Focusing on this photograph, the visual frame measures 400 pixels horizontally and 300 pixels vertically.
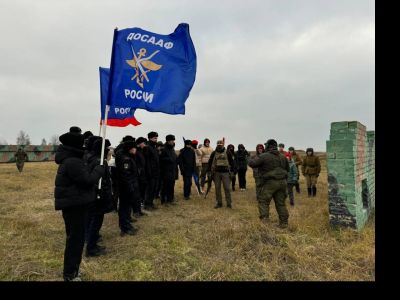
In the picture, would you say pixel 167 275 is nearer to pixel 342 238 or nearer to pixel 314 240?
pixel 314 240

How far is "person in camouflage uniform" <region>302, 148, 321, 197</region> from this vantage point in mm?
10664

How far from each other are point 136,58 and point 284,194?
14.2 ft

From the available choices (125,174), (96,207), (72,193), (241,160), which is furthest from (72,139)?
(241,160)

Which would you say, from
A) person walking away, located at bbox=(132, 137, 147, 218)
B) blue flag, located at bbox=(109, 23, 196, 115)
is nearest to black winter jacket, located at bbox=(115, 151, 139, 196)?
blue flag, located at bbox=(109, 23, 196, 115)

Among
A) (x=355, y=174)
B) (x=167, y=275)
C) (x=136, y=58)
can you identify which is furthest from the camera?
(x=355, y=174)

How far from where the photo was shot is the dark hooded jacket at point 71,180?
3533 millimetres

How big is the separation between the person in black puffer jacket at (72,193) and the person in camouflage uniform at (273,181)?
4025 millimetres

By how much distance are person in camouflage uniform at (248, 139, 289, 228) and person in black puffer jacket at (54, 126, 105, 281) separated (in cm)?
403

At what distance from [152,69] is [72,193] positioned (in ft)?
9.45

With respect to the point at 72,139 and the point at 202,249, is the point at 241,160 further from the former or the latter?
the point at 72,139

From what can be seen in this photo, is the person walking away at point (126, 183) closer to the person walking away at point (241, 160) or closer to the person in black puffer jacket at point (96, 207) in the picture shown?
the person in black puffer jacket at point (96, 207)

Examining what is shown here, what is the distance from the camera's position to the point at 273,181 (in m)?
Answer: 6.44

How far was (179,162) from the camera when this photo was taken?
9.51m
